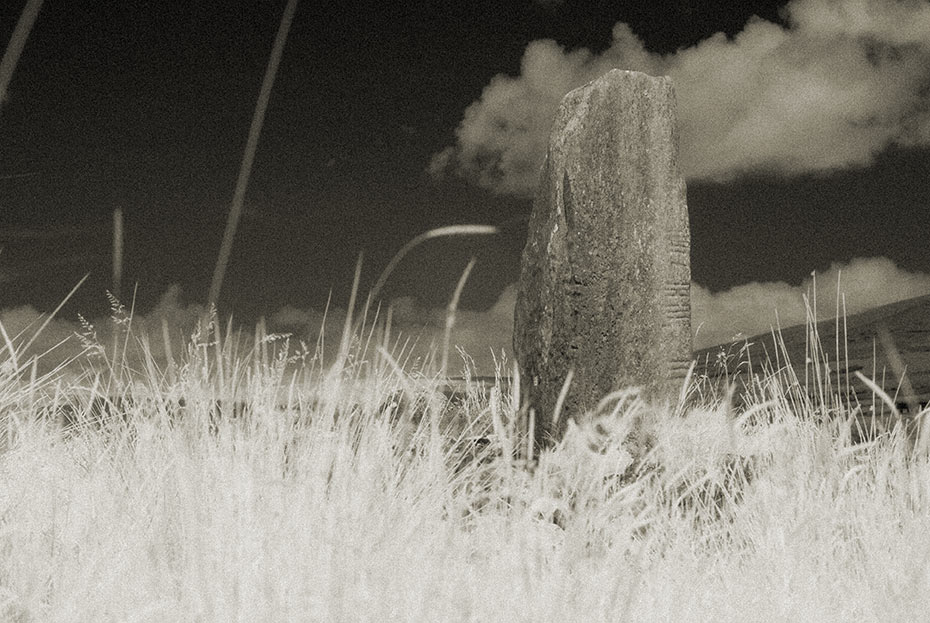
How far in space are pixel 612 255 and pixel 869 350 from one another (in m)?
2.91

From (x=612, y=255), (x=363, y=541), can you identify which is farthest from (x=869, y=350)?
(x=363, y=541)

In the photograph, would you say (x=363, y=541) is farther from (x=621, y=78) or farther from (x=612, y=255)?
(x=621, y=78)

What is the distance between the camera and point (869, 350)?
20.3 ft

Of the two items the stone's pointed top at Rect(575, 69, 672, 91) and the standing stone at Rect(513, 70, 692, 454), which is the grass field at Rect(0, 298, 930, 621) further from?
the stone's pointed top at Rect(575, 69, 672, 91)

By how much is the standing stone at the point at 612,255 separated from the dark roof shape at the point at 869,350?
1.51m

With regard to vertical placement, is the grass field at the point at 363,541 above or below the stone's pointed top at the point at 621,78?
below

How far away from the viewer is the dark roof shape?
5.67m

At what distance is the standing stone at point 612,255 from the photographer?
4.22 meters

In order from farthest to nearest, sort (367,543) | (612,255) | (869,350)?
(869,350), (612,255), (367,543)

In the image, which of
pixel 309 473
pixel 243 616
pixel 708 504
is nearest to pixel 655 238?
pixel 708 504

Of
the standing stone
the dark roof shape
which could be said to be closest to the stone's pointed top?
the standing stone

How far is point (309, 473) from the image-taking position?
2674 millimetres

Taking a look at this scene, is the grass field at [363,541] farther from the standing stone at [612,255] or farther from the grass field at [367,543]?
the standing stone at [612,255]

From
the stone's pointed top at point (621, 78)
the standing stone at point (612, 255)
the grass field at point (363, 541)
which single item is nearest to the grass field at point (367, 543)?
the grass field at point (363, 541)
